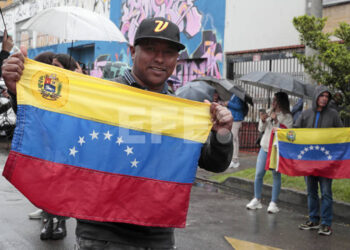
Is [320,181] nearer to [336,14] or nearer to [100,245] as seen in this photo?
[100,245]

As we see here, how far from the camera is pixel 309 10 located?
370 inches

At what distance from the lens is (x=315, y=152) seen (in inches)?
283

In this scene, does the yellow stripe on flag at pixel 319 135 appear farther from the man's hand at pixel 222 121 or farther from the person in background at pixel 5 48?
the person in background at pixel 5 48

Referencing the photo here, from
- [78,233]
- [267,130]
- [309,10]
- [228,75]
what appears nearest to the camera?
[78,233]

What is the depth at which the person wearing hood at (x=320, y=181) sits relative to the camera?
21.2 feet

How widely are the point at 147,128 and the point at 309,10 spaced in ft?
25.1

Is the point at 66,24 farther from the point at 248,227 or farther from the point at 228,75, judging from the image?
the point at 228,75

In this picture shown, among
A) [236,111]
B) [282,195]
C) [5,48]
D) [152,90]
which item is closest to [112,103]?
[152,90]

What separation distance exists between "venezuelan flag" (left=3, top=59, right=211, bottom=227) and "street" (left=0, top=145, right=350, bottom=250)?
2.78 m

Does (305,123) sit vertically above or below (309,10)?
below

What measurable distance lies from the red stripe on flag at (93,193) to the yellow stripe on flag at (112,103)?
1.05 feet

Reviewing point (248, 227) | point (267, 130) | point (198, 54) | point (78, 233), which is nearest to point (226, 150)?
point (78, 233)

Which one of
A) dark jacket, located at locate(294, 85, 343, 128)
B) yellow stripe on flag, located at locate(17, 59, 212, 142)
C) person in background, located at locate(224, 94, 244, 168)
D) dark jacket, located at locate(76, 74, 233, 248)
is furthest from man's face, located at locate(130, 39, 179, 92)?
person in background, located at locate(224, 94, 244, 168)

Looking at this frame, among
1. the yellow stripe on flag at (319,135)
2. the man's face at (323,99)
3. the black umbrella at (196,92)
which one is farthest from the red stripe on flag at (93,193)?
the black umbrella at (196,92)
